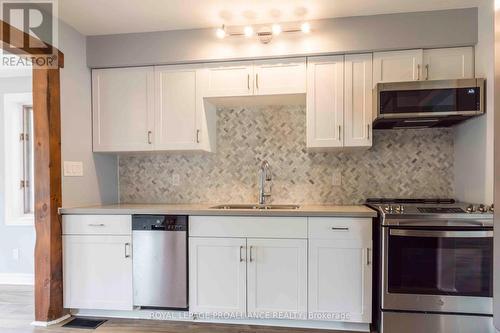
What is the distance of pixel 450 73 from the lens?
2.37m

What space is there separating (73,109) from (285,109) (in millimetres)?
1878

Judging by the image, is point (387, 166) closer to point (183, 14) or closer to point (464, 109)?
point (464, 109)

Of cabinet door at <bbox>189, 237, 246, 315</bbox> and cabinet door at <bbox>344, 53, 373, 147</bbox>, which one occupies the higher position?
cabinet door at <bbox>344, 53, 373, 147</bbox>

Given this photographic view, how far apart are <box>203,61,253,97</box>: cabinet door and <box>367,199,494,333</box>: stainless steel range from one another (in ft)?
4.87

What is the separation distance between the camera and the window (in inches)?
131

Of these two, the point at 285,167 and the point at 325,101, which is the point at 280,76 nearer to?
the point at 325,101

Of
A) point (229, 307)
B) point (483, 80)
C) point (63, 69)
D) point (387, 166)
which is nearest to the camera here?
point (483, 80)

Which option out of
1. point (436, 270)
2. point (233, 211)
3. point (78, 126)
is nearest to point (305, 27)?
point (233, 211)

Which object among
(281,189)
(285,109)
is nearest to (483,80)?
(285,109)

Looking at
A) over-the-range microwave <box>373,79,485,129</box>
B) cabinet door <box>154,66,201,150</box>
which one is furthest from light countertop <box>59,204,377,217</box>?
over-the-range microwave <box>373,79,485,129</box>

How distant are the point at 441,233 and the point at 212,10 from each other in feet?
7.48

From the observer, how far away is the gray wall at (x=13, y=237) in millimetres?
3326

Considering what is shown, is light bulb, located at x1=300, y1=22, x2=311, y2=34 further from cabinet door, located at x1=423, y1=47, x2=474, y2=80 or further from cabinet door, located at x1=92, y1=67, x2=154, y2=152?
cabinet door, located at x1=92, y1=67, x2=154, y2=152

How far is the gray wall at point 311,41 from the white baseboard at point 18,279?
248 cm
